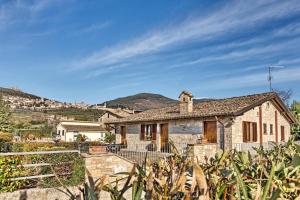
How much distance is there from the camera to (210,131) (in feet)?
64.7

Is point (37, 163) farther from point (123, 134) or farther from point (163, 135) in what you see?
point (123, 134)

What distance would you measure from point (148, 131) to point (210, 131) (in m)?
5.75

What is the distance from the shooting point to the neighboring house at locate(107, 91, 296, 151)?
744 inches

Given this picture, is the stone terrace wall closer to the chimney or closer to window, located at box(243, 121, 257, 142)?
window, located at box(243, 121, 257, 142)

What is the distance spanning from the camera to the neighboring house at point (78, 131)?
157 ft

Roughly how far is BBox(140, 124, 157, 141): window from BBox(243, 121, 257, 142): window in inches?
259

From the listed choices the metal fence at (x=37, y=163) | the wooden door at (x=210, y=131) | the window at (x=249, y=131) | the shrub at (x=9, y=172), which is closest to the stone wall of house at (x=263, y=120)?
the window at (x=249, y=131)

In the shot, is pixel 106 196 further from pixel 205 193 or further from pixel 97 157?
pixel 205 193

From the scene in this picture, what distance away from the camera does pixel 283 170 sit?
7.76 feet

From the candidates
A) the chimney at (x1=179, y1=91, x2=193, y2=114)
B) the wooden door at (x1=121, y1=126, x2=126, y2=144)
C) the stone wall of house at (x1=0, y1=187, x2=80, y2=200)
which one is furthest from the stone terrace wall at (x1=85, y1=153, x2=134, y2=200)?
the wooden door at (x1=121, y1=126, x2=126, y2=144)

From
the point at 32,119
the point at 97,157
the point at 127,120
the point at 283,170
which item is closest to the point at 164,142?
the point at 127,120

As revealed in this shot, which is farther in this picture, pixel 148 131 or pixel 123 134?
pixel 123 134

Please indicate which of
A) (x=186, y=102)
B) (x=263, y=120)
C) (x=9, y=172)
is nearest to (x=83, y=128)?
(x=186, y=102)

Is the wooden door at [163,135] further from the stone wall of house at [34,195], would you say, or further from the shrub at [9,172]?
the stone wall of house at [34,195]
